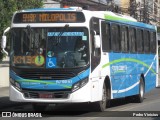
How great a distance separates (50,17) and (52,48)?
0.99 metres

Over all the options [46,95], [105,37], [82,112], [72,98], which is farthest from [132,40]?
[46,95]

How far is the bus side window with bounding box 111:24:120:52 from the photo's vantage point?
1652 centimetres

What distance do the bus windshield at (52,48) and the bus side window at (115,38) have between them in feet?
8.69

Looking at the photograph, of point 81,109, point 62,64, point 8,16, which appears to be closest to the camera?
point 62,64

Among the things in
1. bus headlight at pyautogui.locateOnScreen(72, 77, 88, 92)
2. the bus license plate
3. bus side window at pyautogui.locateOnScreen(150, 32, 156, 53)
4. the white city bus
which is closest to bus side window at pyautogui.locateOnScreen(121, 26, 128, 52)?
the white city bus

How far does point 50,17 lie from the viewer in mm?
14250

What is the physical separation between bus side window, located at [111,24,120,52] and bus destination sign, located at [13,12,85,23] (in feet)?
8.46

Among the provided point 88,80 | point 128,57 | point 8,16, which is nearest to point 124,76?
point 128,57

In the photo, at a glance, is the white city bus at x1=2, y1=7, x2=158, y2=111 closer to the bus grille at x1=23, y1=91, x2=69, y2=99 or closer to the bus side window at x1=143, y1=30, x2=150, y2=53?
the bus grille at x1=23, y1=91, x2=69, y2=99

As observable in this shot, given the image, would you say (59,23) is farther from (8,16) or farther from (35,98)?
(8,16)

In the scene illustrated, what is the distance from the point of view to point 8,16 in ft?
64.4

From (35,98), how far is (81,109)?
3.12 m

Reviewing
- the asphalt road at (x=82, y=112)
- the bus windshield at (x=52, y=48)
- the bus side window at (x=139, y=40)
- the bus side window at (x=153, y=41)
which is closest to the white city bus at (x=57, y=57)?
the bus windshield at (x=52, y=48)

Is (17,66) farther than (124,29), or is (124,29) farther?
(124,29)
